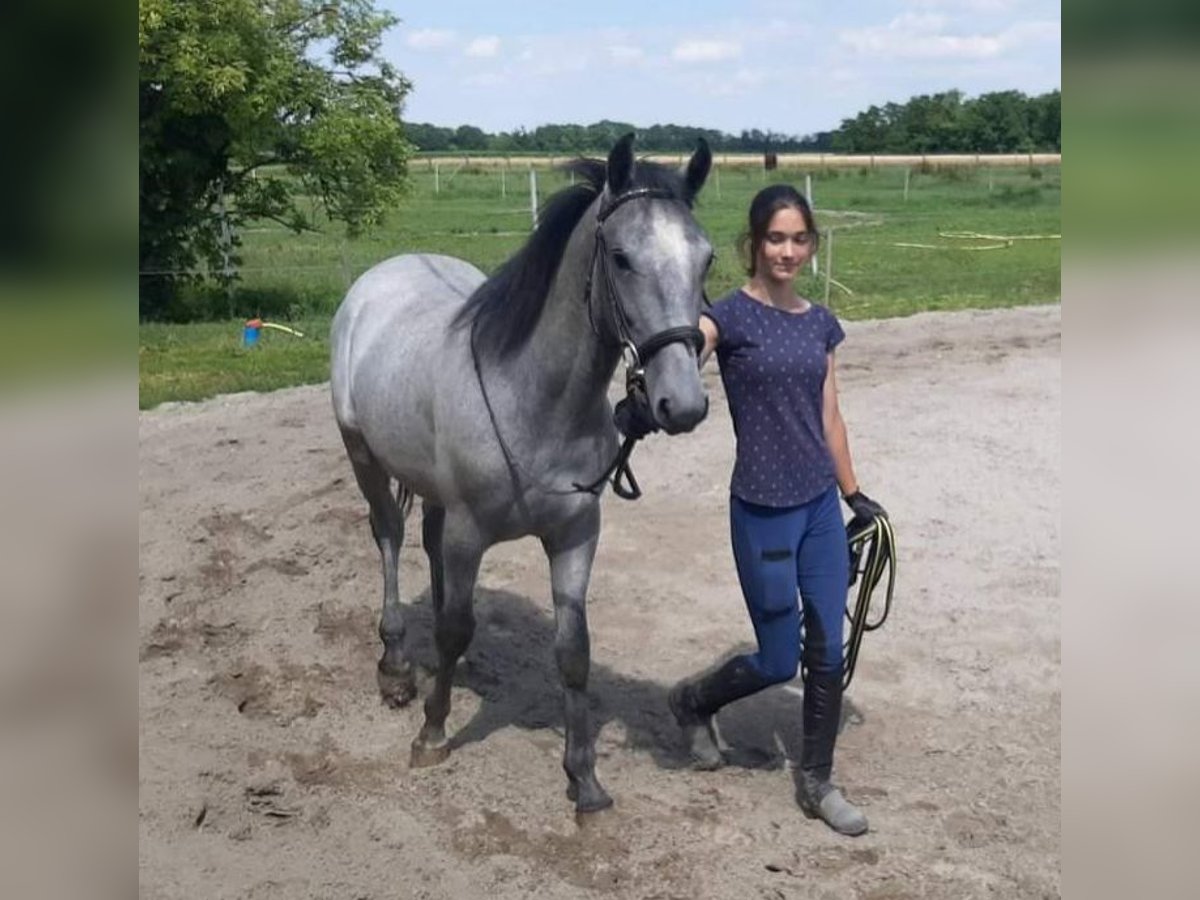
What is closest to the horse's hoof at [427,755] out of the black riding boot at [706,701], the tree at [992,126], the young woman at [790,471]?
the black riding boot at [706,701]

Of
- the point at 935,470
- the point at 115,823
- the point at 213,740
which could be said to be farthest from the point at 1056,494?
the point at 115,823

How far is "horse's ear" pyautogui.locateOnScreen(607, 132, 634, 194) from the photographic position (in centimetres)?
309

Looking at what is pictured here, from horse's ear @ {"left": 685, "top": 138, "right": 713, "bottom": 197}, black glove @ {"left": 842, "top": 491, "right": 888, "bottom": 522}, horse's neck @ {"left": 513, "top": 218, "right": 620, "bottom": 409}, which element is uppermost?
horse's ear @ {"left": 685, "top": 138, "right": 713, "bottom": 197}

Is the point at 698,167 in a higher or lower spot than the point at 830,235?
lower

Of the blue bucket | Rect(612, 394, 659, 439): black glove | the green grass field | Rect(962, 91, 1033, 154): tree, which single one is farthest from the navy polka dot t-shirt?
Rect(962, 91, 1033, 154): tree

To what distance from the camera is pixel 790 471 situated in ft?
11.3

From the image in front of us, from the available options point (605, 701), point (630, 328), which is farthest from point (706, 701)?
point (630, 328)

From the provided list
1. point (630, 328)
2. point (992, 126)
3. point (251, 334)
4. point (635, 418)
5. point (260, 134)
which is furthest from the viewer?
point (992, 126)

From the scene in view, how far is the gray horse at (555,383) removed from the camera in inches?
119

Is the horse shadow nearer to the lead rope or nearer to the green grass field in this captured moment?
the lead rope

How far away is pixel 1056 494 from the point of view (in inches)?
249

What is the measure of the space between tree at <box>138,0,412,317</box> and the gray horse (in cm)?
792

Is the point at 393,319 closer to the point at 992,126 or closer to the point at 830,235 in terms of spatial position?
the point at 830,235

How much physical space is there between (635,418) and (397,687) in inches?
72.7
